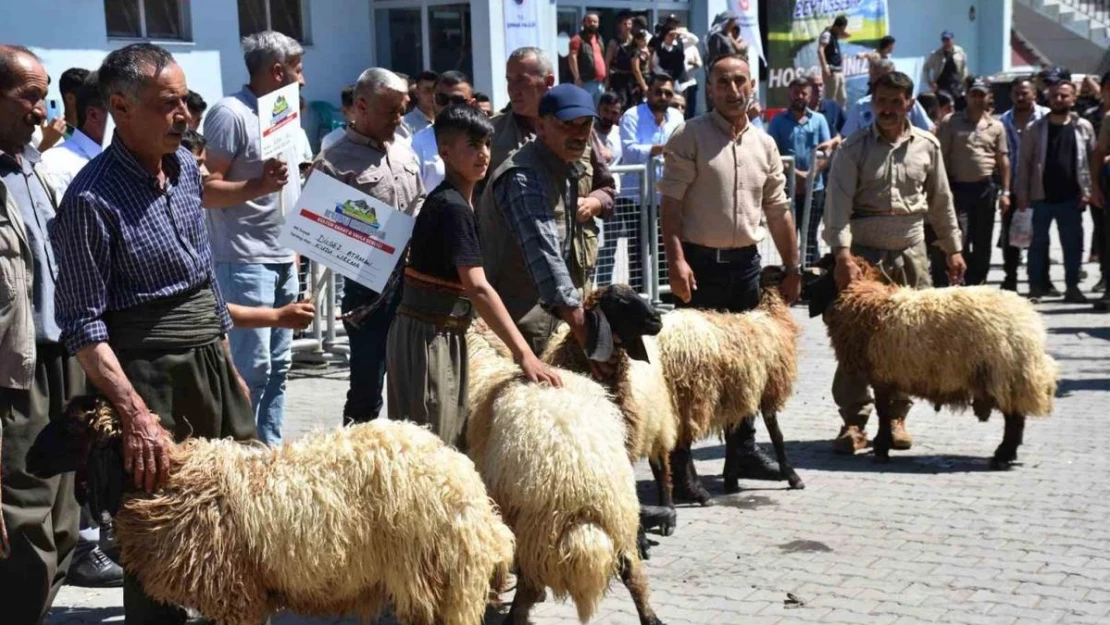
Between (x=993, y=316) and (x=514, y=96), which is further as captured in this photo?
(x=993, y=316)

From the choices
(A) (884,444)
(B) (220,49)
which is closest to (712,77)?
(A) (884,444)

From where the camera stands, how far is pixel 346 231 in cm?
555

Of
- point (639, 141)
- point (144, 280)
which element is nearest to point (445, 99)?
point (639, 141)

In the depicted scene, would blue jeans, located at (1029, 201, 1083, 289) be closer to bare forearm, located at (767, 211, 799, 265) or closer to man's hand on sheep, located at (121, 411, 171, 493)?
bare forearm, located at (767, 211, 799, 265)

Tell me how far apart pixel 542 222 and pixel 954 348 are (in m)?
3.11

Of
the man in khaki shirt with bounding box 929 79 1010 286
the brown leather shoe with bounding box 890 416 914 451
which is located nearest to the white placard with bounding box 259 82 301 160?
the brown leather shoe with bounding box 890 416 914 451

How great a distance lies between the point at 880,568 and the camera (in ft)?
20.6

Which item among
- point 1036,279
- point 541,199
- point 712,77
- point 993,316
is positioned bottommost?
point 1036,279

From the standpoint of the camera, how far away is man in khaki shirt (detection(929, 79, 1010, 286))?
13.4 m

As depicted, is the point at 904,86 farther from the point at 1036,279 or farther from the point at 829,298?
the point at 1036,279

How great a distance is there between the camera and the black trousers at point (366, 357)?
6.61 metres

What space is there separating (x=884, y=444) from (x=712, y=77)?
2.49 meters

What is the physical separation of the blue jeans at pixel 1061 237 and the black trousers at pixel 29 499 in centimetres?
1140

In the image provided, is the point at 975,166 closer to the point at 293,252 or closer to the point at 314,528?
the point at 293,252
